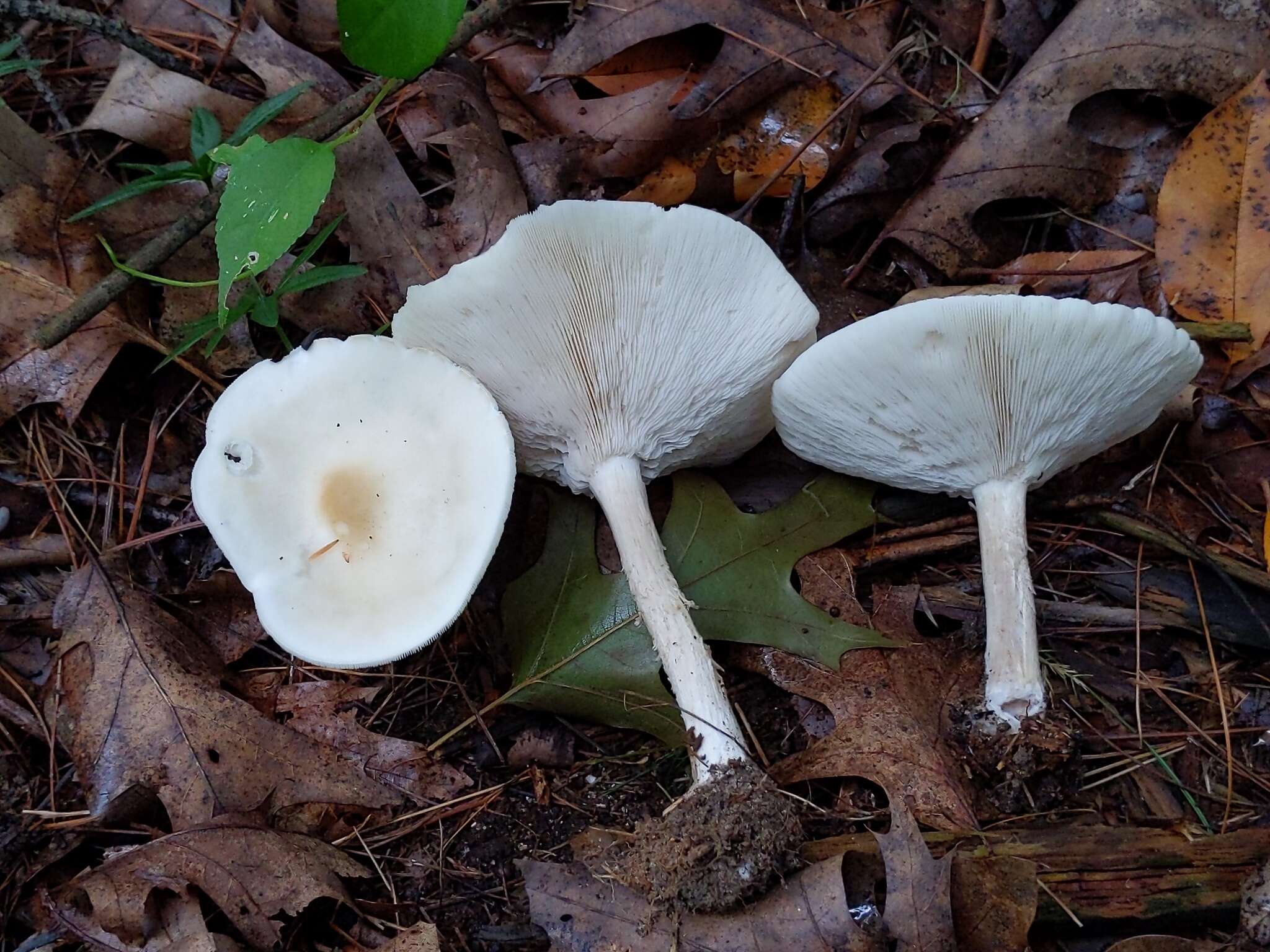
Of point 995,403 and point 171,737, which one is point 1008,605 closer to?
point 995,403

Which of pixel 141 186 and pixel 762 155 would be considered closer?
pixel 141 186

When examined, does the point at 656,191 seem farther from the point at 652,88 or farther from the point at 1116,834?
the point at 1116,834

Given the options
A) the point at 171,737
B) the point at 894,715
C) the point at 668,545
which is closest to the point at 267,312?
the point at 171,737

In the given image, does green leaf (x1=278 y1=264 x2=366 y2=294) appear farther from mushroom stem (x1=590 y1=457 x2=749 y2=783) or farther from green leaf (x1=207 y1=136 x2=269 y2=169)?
mushroom stem (x1=590 y1=457 x2=749 y2=783)

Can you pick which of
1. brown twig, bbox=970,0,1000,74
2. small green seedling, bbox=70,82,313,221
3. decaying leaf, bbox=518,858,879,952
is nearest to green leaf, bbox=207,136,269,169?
small green seedling, bbox=70,82,313,221

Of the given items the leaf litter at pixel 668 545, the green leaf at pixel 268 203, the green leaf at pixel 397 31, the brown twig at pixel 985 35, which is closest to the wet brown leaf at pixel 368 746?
the leaf litter at pixel 668 545
